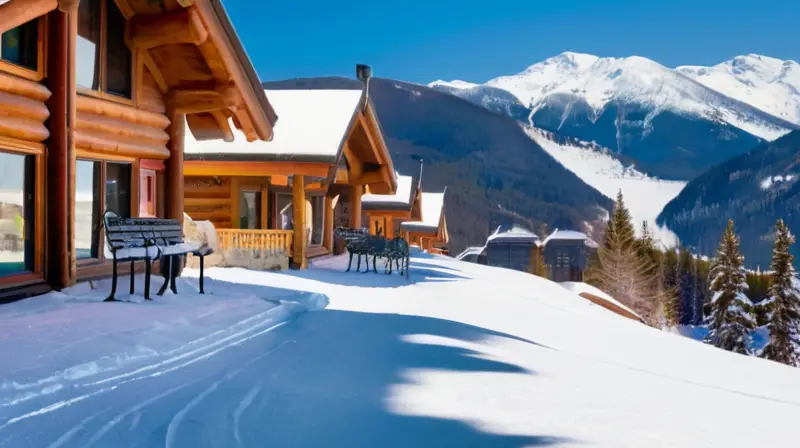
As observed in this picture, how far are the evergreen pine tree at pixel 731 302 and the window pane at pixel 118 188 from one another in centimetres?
3757

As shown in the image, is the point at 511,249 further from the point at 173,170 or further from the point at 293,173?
the point at 173,170

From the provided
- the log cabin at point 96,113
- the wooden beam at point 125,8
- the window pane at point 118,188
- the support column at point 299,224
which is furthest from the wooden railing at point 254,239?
the wooden beam at point 125,8

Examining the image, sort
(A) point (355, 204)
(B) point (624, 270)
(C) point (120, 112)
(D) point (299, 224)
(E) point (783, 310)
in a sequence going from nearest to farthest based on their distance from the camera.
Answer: (C) point (120, 112) < (D) point (299, 224) < (A) point (355, 204) < (E) point (783, 310) < (B) point (624, 270)

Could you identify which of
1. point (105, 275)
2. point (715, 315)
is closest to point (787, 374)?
point (105, 275)

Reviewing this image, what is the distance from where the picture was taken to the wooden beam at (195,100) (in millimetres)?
11125

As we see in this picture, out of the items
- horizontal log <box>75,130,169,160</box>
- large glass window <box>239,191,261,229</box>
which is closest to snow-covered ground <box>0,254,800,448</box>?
horizontal log <box>75,130,169,160</box>

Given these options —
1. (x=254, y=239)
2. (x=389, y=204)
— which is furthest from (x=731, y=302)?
(x=254, y=239)

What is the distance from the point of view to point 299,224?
1584cm

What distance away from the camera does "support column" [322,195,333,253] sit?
855 inches

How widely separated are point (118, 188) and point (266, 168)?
5351mm

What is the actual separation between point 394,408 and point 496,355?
2266 mm

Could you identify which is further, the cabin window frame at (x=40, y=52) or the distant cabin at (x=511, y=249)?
the distant cabin at (x=511, y=249)

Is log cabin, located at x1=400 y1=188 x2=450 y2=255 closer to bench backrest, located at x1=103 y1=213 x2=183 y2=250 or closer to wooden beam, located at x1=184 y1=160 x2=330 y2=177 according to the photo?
wooden beam, located at x1=184 y1=160 x2=330 y2=177

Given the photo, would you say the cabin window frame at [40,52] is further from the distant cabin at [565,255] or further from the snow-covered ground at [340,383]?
the distant cabin at [565,255]
